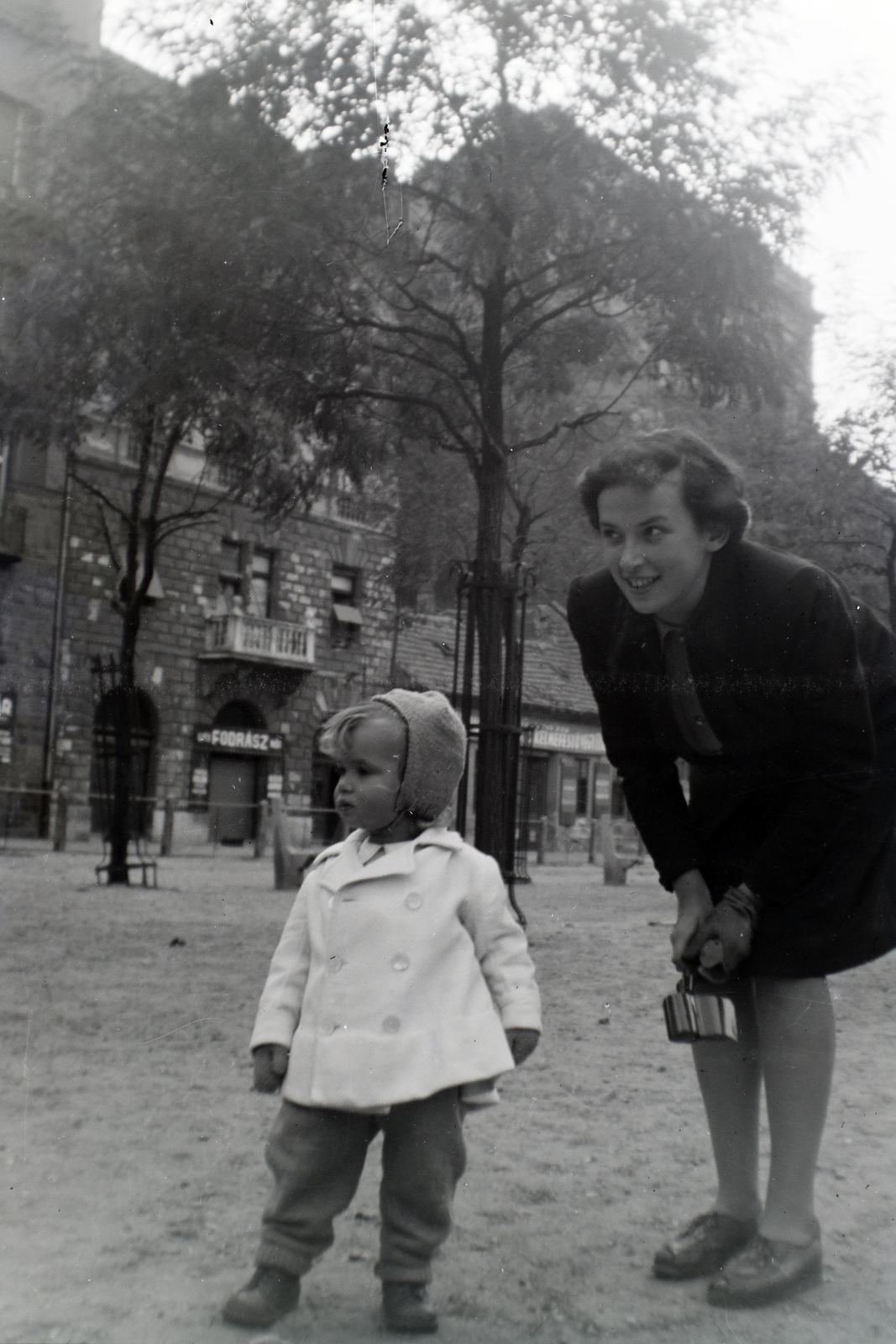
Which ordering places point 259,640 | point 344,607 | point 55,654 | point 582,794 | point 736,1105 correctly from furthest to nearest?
point 582,794
point 344,607
point 259,640
point 55,654
point 736,1105

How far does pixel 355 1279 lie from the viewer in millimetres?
2211

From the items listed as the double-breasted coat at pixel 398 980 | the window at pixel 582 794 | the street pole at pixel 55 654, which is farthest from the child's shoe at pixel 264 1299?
the window at pixel 582 794

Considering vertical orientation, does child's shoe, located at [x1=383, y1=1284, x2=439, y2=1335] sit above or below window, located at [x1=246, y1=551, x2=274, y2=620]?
below

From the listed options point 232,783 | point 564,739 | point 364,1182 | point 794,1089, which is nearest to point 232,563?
point 232,783

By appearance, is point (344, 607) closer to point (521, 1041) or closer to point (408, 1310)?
point (521, 1041)

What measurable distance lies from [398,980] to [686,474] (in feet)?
3.23

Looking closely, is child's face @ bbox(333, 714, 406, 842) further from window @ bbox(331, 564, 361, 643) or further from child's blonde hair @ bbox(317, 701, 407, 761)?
window @ bbox(331, 564, 361, 643)

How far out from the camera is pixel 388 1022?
200cm

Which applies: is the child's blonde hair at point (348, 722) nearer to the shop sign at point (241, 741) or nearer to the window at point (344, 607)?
the shop sign at point (241, 741)

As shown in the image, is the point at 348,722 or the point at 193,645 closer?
the point at 348,722

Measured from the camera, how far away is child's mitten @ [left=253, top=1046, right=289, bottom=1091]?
205 cm

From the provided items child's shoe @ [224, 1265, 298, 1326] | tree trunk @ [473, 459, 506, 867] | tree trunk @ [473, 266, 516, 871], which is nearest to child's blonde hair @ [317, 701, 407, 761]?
child's shoe @ [224, 1265, 298, 1326]

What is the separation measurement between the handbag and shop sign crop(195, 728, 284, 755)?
2.57 m

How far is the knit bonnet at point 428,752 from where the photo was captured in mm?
2123
